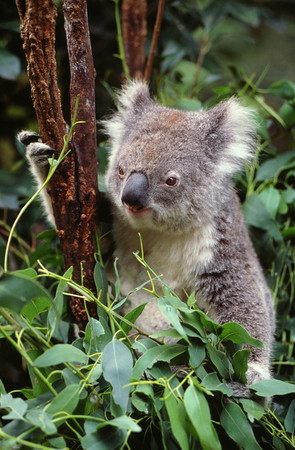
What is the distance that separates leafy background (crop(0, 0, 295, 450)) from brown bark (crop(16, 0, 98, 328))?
0.15 metres

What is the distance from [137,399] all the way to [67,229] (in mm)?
897

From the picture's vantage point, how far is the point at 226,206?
2873mm

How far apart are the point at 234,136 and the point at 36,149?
1.03m

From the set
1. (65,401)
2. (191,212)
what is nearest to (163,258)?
(191,212)

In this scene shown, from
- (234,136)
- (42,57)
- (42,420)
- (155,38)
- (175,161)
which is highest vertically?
(155,38)

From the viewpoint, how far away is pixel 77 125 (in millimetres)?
2510

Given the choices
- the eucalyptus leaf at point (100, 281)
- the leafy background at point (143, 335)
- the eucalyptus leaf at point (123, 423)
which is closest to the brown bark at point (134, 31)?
the leafy background at point (143, 335)

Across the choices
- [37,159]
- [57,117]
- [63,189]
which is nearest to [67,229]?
[63,189]

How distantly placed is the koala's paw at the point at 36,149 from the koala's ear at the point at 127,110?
598 millimetres

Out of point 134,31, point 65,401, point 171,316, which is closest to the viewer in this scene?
point 65,401

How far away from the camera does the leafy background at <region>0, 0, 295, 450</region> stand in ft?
5.83

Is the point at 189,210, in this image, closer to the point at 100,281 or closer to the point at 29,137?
the point at 100,281

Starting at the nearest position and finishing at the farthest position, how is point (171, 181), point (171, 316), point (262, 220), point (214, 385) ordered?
point (171, 316)
point (214, 385)
point (171, 181)
point (262, 220)

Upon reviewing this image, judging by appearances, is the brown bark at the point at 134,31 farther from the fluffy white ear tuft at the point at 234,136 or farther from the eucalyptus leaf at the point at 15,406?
the eucalyptus leaf at the point at 15,406
